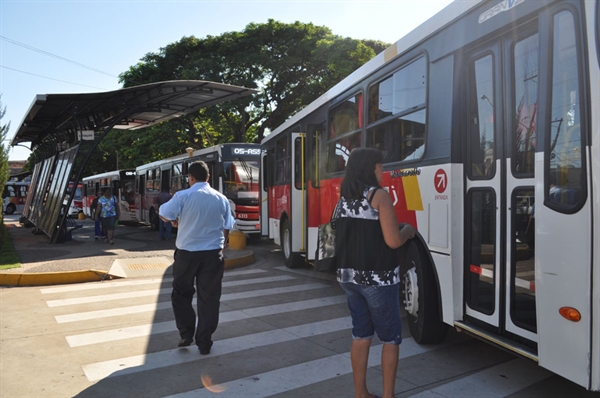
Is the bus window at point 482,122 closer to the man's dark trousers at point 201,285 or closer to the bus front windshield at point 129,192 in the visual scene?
the man's dark trousers at point 201,285

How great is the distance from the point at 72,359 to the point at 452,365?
3.66m

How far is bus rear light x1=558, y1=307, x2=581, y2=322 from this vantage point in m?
3.38

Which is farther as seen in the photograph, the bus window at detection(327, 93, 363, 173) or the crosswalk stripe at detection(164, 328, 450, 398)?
the bus window at detection(327, 93, 363, 173)

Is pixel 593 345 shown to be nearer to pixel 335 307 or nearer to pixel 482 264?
pixel 482 264

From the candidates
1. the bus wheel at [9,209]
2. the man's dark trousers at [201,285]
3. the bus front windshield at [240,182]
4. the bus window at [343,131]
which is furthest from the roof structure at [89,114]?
the bus wheel at [9,209]

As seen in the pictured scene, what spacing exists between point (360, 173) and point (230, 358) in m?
2.59

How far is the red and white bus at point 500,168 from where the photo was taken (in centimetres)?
341

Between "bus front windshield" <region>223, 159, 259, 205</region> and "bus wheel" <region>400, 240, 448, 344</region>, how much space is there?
38.1 feet

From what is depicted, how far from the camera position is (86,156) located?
15.2m

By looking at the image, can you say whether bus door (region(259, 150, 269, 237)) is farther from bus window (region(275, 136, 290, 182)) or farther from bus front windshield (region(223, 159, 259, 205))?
bus front windshield (region(223, 159, 259, 205))

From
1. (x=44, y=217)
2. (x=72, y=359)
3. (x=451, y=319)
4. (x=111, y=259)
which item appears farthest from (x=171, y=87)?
(x=451, y=319)

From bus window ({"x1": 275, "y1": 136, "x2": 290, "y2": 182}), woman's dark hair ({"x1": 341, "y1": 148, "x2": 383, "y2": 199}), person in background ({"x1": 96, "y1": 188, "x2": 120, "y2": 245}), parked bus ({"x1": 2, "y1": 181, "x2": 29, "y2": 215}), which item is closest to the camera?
woman's dark hair ({"x1": 341, "y1": 148, "x2": 383, "y2": 199})

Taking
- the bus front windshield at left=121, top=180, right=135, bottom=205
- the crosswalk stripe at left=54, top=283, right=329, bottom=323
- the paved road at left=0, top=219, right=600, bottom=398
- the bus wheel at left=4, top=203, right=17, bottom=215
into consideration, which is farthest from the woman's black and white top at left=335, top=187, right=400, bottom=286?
the bus wheel at left=4, top=203, right=17, bottom=215

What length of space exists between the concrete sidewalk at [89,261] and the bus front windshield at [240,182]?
2473mm
